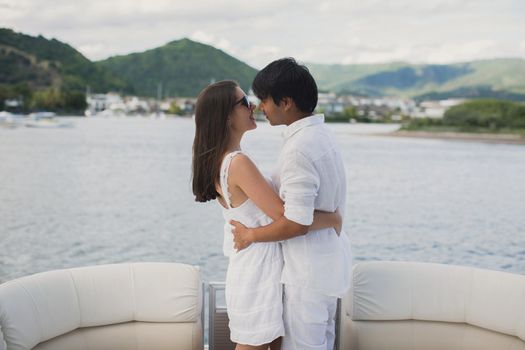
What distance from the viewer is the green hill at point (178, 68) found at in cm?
3412

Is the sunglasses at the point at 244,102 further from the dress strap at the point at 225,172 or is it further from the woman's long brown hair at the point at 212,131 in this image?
the dress strap at the point at 225,172

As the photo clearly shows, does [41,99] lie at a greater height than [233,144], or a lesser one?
lesser

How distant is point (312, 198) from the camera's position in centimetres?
147

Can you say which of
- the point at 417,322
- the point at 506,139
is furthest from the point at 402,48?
the point at 417,322

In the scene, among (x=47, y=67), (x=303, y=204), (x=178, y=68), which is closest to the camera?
(x=303, y=204)

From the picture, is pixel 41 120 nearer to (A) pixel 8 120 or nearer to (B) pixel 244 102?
(A) pixel 8 120

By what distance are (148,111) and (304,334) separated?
36941 mm

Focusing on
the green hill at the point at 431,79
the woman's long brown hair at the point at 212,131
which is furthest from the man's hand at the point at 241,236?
the green hill at the point at 431,79

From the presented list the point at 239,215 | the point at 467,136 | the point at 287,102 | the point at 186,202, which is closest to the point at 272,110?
→ the point at 287,102

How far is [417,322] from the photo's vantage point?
2.40 metres

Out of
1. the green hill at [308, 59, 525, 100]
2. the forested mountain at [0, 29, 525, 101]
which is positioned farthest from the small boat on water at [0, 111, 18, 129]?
the green hill at [308, 59, 525, 100]

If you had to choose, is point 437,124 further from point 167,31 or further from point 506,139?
point 167,31

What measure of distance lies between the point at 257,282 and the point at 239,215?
0.16m

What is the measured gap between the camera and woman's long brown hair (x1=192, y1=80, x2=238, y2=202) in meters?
1.57
